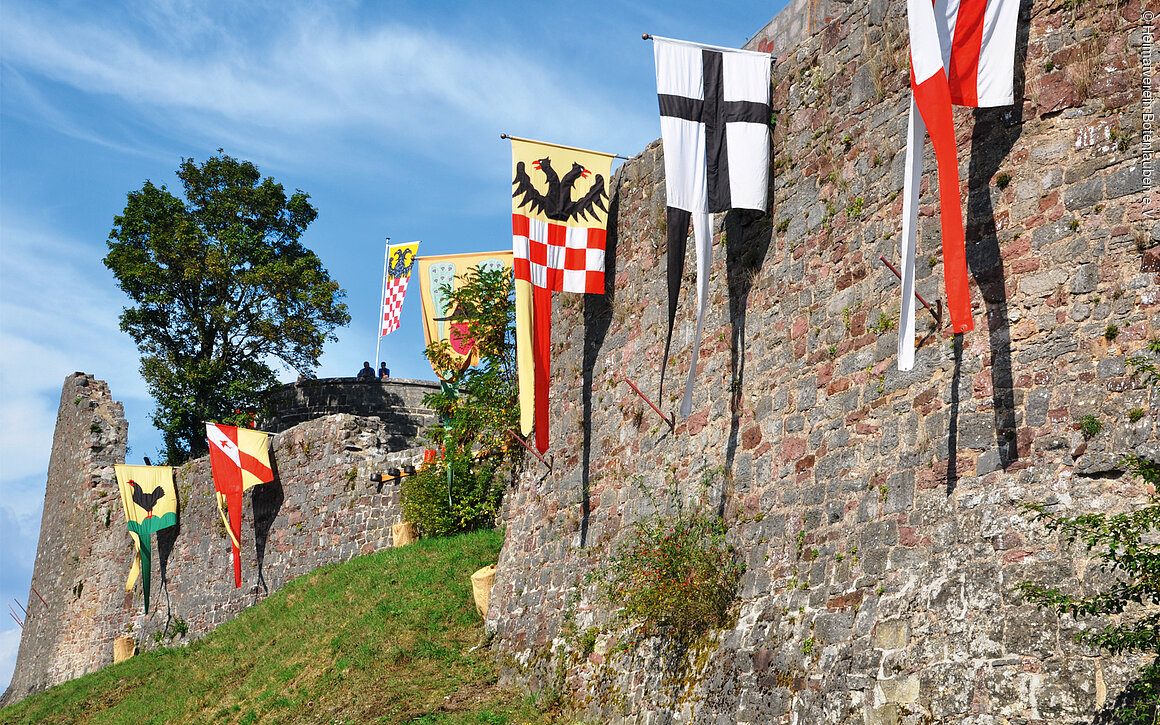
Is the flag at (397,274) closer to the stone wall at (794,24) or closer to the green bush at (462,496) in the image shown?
the green bush at (462,496)

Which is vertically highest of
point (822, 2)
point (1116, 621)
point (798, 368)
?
point (822, 2)

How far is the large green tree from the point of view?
85.0ft

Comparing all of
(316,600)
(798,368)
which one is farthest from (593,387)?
(316,600)

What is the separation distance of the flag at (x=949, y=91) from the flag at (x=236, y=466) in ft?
47.0

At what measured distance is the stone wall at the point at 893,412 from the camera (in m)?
6.93

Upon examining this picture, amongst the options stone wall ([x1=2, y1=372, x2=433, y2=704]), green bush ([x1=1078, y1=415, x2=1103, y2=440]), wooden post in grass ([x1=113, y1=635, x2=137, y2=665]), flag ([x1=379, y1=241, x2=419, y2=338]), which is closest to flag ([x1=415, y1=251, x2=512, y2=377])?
stone wall ([x1=2, y1=372, x2=433, y2=704])

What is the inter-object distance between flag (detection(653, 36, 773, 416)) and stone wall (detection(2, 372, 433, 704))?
30.4 feet

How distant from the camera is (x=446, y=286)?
18656mm

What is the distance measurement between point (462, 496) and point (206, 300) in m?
13.0

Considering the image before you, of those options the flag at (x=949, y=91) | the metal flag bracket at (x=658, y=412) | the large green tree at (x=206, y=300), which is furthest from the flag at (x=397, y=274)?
the flag at (x=949, y=91)

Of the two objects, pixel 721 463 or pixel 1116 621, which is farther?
pixel 721 463

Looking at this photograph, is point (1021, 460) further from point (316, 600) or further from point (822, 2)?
point (316, 600)

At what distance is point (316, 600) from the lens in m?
15.8

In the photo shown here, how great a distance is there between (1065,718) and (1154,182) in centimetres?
312
